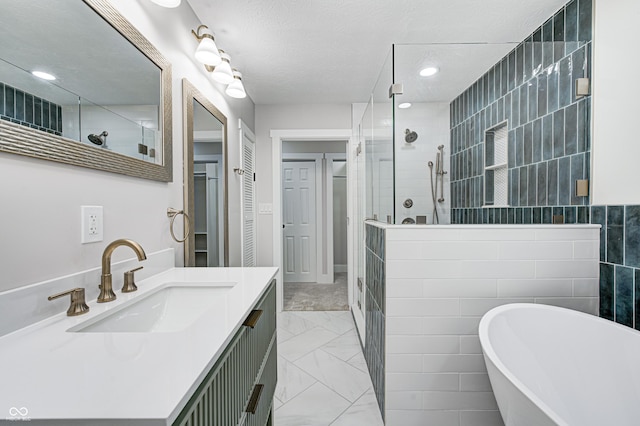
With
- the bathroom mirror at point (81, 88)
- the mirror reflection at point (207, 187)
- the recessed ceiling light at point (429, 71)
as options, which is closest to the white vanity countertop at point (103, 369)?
the bathroom mirror at point (81, 88)

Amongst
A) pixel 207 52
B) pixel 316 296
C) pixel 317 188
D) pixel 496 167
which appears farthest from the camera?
pixel 317 188

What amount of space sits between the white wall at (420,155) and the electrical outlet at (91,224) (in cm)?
128

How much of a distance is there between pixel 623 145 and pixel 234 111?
2.44m

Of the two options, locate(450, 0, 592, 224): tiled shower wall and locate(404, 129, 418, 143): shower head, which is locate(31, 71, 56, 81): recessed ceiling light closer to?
locate(404, 129, 418, 143): shower head

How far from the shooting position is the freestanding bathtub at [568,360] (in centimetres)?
106

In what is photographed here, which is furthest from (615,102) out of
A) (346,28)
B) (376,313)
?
(376,313)

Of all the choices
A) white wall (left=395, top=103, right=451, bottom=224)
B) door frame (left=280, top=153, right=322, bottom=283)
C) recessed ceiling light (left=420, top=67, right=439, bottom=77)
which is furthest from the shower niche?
door frame (left=280, top=153, right=322, bottom=283)

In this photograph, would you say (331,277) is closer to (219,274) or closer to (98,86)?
(219,274)

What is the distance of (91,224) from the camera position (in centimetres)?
93

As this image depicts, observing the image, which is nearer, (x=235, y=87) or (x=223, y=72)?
(x=223, y=72)

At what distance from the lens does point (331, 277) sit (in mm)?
4359

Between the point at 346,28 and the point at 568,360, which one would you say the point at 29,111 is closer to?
the point at 346,28

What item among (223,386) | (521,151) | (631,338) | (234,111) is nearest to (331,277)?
(234,111)

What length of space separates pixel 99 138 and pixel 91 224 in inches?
11.3
